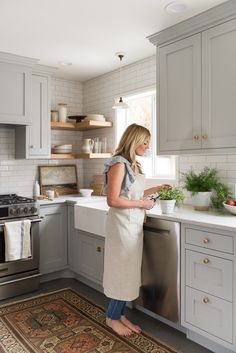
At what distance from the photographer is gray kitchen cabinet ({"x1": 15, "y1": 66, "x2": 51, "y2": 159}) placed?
3705 mm

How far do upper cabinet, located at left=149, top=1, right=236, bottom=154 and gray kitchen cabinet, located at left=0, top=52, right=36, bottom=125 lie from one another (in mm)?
1488

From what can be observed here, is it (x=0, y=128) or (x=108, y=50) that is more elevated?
(x=108, y=50)

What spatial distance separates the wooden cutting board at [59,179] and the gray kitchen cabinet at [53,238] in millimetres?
565

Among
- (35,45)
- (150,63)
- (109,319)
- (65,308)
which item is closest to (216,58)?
(150,63)

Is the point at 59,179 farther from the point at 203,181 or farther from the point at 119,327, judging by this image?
the point at 119,327

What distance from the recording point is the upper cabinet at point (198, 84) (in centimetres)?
239

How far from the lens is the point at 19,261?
3.29 m

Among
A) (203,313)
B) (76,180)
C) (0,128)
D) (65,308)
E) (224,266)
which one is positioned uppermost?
(0,128)

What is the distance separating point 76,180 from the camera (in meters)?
4.47

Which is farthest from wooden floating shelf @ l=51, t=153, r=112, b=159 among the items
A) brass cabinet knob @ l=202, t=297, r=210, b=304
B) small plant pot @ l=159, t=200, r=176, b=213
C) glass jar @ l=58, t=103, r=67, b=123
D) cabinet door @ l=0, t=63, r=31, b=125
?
brass cabinet knob @ l=202, t=297, r=210, b=304

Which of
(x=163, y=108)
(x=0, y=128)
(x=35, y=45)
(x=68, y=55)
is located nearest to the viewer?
(x=163, y=108)

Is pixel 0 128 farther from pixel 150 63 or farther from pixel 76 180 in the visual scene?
pixel 150 63

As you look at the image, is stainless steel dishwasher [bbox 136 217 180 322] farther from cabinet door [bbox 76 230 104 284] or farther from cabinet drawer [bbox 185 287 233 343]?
cabinet door [bbox 76 230 104 284]

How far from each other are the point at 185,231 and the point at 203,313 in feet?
1.88
